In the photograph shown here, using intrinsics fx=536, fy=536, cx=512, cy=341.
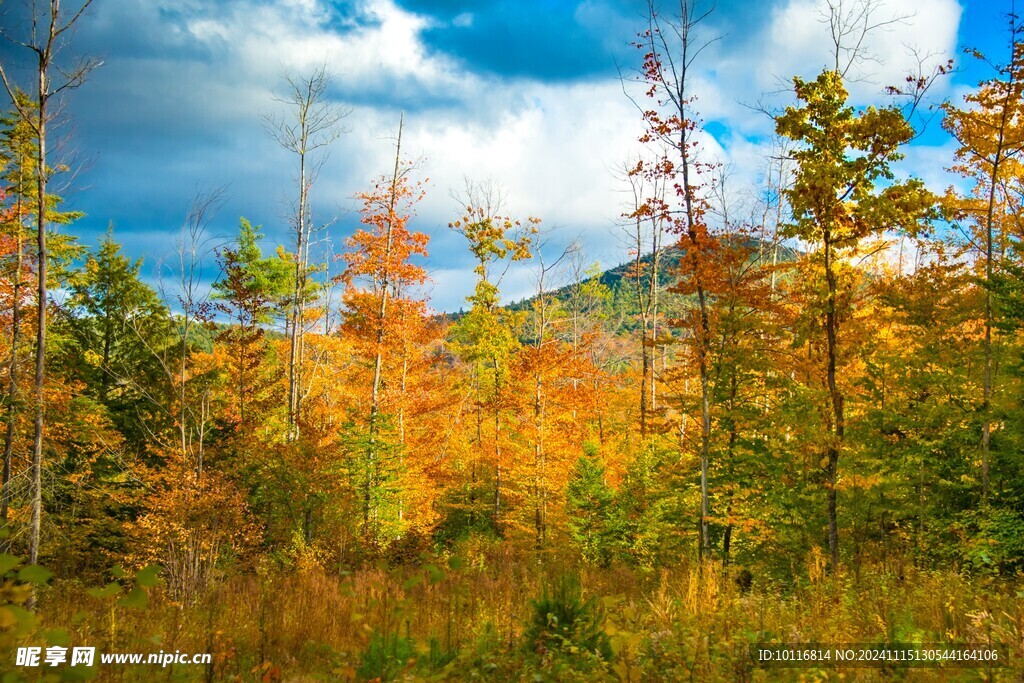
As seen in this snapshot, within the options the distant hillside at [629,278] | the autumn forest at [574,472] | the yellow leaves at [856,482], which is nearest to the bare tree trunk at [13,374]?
the autumn forest at [574,472]

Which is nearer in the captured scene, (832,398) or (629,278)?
(832,398)

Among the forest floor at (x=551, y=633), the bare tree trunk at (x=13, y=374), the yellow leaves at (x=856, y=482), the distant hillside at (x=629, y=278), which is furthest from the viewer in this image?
the distant hillside at (x=629, y=278)

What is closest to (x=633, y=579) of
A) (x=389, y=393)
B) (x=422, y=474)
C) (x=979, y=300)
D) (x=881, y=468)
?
(x=881, y=468)

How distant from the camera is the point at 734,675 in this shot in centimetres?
425

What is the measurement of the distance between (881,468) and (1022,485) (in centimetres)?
222

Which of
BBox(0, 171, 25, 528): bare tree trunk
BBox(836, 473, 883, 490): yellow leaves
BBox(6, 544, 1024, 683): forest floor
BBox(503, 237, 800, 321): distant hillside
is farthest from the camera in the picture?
BBox(503, 237, 800, 321): distant hillside

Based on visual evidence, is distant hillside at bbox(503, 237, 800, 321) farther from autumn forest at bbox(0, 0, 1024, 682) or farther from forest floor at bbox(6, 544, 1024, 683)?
→ forest floor at bbox(6, 544, 1024, 683)

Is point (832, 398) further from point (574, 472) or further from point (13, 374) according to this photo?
point (13, 374)

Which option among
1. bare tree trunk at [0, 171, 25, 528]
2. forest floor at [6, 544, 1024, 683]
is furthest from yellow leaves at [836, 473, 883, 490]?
bare tree trunk at [0, 171, 25, 528]

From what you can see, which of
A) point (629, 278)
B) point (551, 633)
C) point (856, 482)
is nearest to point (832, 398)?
point (856, 482)

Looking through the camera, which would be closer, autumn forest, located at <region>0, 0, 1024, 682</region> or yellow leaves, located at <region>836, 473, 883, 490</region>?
autumn forest, located at <region>0, 0, 1024, 682</region>

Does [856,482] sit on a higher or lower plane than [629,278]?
lower

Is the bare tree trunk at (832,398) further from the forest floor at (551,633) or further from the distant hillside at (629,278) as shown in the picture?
the forest floor at (551,633)

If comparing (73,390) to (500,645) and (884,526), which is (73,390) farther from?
(884,526)
